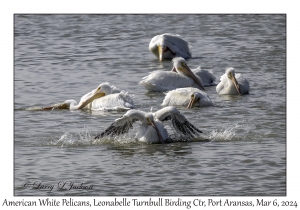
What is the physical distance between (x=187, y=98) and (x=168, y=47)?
13.9 feet

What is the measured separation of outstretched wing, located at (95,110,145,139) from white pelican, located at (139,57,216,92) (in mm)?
3107

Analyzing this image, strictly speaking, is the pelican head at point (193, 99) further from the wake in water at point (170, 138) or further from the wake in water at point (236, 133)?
the wake in water at point (170, 138)

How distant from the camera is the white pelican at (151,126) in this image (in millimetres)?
9703

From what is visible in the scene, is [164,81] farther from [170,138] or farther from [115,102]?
[170,138]

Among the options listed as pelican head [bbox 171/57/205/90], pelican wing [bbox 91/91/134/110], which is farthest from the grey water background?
pelican head [bbox 171/57/205/90]

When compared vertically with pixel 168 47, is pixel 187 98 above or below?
below

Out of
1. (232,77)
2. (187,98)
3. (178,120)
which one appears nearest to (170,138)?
(178,120)

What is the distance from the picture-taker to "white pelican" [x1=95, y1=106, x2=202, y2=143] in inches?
382

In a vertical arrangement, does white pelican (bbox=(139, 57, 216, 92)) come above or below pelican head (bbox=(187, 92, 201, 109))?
above

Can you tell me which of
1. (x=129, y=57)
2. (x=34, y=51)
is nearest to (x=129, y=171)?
(x=129, y=57)

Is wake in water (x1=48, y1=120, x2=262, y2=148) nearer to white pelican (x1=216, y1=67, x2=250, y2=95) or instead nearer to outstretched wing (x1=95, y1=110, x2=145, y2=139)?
outstretched wing (x1=95, y1=110, x2=145, y2=139)

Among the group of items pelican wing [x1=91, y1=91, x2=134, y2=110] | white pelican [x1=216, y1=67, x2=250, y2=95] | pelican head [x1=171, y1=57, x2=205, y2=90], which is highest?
pelican head [x1=171, y1=57, x2=205, y2=90]

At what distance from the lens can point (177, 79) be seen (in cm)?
1318
